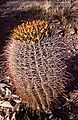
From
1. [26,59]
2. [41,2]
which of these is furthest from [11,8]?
[26,59]

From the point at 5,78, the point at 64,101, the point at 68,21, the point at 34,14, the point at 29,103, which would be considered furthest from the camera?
the point at 34,14

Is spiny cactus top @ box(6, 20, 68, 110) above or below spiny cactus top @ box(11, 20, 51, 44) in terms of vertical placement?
below

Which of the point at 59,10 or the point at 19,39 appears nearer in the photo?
the point at 19,39

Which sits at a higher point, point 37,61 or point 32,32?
point 32,32

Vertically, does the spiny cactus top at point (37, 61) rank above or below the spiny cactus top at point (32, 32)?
below

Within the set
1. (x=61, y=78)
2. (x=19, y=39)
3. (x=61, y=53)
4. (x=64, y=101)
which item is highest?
(x=19, y=39)

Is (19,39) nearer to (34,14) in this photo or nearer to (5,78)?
(5,78)

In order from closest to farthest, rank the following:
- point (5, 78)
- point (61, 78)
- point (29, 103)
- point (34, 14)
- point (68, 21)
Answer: point (61, 78), point (29, 103), point (5, 78), point (68, 21), point (34, 14)

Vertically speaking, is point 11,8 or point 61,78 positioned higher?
point 11,8
